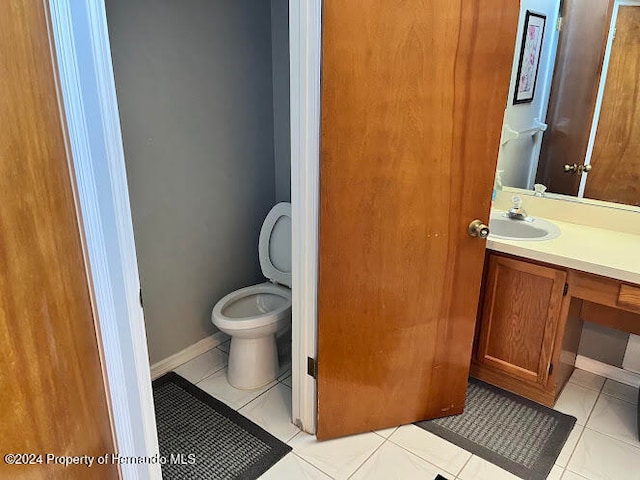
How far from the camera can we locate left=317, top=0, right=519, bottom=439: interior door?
5.32 ft

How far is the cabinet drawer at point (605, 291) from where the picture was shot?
1868mm

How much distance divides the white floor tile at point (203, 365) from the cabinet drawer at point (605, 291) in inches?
68.4

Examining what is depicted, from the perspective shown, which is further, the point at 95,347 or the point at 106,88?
the point at 95,347

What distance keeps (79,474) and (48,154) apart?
723mm

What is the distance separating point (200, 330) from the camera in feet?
8.80

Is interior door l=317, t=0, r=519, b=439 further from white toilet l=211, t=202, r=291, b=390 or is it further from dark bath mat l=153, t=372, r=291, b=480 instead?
white toilet l=211, t=202, r=291, b=390

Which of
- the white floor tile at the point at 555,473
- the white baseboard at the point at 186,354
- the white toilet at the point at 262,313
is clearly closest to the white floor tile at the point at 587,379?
the white floor tile at the point at 555,473

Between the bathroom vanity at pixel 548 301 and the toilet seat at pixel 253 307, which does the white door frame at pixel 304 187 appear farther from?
the bathroom vanity at pixel 548 301

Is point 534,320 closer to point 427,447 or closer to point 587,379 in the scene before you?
point 587,379

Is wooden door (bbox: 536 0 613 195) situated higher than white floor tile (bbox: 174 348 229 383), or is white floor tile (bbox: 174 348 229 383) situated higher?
wooden door (bbox: 536 0 613 195)

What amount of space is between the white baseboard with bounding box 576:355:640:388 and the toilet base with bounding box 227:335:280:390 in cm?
160

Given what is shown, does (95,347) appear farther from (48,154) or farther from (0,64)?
(0,64)

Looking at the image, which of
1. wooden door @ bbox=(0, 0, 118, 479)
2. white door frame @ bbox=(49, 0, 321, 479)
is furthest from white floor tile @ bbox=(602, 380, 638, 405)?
wooden door @ bbox=(0, 0, 118, 479)

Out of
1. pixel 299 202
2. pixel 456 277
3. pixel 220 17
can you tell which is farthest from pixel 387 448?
pixel 220 17
